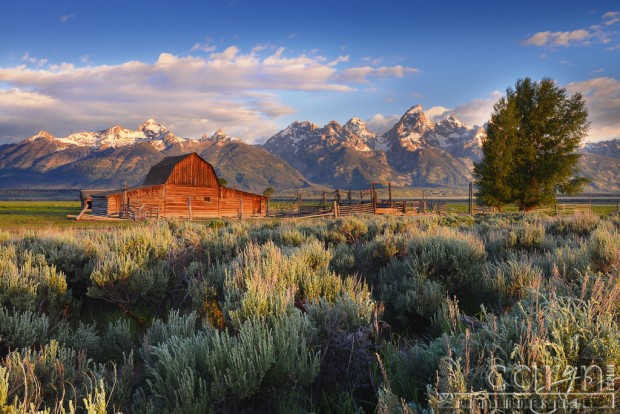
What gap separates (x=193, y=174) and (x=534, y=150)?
38.5 m

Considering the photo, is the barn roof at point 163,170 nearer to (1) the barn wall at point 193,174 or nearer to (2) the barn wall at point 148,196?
(1) the barn wall at point 193,174

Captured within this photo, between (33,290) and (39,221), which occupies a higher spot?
(33,290)

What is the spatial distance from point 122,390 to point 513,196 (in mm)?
34265

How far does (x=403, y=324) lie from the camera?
16.3 feet

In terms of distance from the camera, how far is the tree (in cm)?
3125

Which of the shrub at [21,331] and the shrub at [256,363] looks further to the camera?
the shrub at [21,331]

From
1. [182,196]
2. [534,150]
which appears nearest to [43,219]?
[182,196]

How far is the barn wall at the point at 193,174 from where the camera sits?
48000 millimetres

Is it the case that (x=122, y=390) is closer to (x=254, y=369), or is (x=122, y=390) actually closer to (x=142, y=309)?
(x=254, y=369)

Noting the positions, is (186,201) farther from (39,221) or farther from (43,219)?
(39,221)

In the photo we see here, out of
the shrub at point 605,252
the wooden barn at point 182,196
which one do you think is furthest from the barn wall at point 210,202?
the shrub at point 605,252

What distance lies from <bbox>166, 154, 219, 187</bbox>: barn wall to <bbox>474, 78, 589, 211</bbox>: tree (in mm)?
33631

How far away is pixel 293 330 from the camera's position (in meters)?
3.15

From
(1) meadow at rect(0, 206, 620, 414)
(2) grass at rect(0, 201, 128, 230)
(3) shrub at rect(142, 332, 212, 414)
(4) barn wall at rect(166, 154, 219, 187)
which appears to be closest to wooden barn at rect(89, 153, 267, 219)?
(4) barn wall at rect(166, 154, 219, 187)
